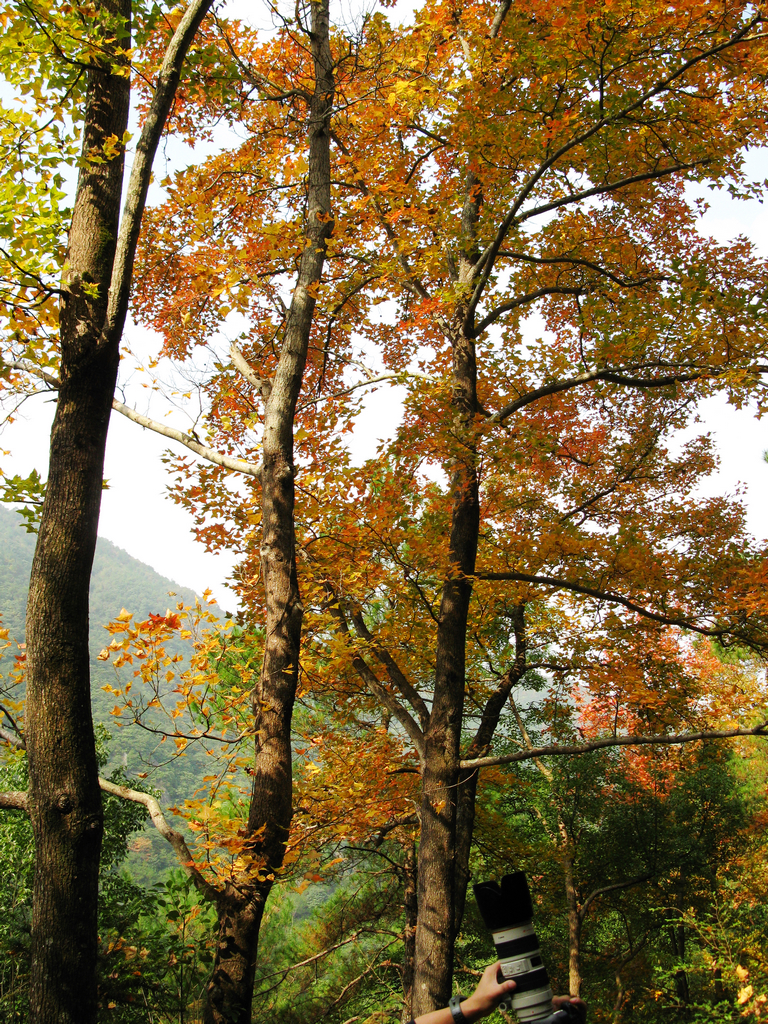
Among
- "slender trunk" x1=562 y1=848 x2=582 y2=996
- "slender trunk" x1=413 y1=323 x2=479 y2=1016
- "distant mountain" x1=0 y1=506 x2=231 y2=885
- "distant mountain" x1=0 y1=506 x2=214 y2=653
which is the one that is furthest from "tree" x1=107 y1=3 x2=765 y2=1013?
"distant mountain" x1=0 y1=506 x2=214 y2=653

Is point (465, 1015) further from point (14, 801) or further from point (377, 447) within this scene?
point (377, 447)

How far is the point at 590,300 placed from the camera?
22.1ft

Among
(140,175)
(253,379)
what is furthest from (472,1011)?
(253,379)

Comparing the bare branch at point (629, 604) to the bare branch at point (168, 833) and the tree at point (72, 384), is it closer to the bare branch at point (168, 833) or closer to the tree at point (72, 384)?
the bare branch at point (168, 833)

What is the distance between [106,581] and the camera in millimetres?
140625

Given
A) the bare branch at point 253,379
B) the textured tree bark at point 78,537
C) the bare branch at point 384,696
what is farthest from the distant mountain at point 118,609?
the textured tree bark at point 78,537

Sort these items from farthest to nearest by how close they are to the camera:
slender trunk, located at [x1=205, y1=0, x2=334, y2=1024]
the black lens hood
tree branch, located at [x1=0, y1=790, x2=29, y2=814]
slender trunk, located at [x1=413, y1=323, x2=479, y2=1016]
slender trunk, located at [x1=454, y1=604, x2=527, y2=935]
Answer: slender trunk, located at [x1=454, y1=604, x2=527, y2=935]
slender trunk, located at [x1=413, y1=323, x2=479, y2=1016]
slender trunk, located at [x1=205, y1=0, x2=334, y2=1024]
tree branch, located at [x1=0, y1=790, x2=29, y2=814]
the black lens hood

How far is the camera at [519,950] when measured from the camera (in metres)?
1.54

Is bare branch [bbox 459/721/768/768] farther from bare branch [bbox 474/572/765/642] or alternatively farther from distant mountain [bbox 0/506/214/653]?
distant mountain [bbox 0/506/214/653]

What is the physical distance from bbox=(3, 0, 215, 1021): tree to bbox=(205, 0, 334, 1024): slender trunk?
114cm

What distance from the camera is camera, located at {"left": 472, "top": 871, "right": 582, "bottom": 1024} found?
154 centimetres

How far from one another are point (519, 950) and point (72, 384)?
2.59m

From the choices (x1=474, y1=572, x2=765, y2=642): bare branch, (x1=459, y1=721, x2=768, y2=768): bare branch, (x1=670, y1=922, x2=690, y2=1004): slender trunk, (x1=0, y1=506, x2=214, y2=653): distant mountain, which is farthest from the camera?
(x1=0, y1=506, x2=214, y2=653): distant mountain

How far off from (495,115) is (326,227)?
7.00ft
